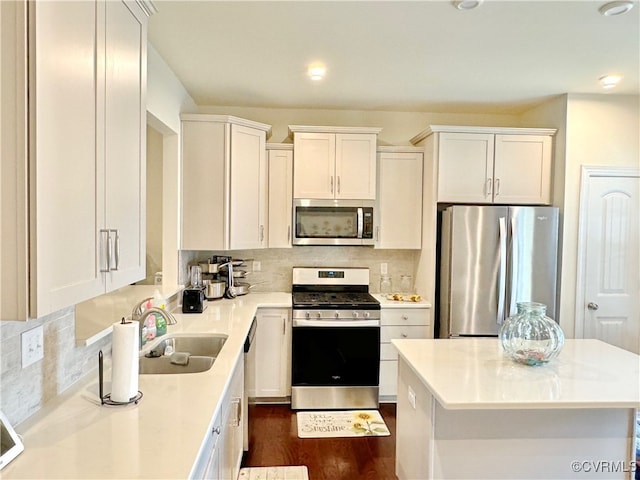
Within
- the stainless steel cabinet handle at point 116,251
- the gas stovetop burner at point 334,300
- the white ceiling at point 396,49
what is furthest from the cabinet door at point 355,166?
the stainless steel cabinet handle at point 116,251

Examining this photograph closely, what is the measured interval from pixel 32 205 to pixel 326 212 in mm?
2916

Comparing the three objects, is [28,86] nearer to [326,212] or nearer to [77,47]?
[77,47]

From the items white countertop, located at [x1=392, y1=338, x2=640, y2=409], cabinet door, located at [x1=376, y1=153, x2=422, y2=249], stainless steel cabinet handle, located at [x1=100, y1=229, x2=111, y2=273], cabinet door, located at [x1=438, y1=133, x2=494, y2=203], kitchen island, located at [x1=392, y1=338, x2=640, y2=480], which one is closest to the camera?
stainless steel cabinet handle, located at [x1=100, y1=229, x2=111, y2=273]

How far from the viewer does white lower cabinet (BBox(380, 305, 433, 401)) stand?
11.6ft

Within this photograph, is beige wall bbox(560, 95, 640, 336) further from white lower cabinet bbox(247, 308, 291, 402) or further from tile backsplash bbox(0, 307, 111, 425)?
tile backsplash bbox(0, 307, 111, 425)

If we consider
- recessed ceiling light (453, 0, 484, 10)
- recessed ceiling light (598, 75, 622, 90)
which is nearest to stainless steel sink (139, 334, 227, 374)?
recessed ceiling light (453, 0, 484, 10)

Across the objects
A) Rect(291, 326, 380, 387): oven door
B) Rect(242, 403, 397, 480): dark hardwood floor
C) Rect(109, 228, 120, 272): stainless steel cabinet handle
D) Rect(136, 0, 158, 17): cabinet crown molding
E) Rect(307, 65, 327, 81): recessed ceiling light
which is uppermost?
Rect(307, 65, 327, 81): recessed ceiling light

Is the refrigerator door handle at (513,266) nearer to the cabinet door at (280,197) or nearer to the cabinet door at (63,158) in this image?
the cabinet door at (280,197)

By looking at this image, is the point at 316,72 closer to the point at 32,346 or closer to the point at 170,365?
the point at 170,365

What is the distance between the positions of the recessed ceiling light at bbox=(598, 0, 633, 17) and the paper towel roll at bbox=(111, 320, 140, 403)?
2607 millimetres

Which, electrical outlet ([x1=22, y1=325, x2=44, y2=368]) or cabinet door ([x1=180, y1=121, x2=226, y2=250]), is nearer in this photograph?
electrical outlet ([x1=22, y1=325, x2=44, y2=368])

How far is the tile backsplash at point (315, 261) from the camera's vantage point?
13.3ft

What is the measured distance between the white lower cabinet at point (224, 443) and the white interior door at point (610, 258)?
290cm

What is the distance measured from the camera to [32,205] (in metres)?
0.90
